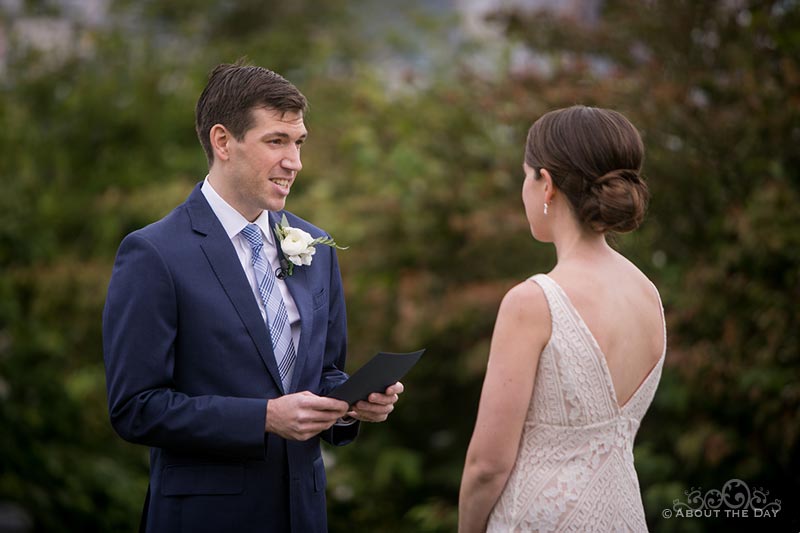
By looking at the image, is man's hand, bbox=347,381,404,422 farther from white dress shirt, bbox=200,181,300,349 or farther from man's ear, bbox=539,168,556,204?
man's ear, bbox=539,168,556,204

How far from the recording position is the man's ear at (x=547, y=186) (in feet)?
9.09

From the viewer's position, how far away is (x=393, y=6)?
14.5 meters

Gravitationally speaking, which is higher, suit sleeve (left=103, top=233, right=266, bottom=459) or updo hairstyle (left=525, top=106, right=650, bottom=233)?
updo hairstyle (left=525, top=106, right=650, bottom=233)

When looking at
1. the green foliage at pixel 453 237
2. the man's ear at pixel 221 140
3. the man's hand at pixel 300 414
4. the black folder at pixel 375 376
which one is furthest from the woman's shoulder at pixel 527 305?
the green foliage at pixel 453 237

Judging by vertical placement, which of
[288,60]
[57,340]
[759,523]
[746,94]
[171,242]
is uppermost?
[288,60]

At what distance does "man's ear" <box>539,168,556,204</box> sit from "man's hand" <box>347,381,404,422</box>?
74 centimetres

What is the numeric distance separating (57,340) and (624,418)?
5.58 metres

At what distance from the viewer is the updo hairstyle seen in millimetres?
2707

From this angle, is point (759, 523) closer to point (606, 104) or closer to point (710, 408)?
point (710, 408)

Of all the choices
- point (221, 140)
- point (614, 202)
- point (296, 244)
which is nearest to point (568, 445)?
point (614, 202)

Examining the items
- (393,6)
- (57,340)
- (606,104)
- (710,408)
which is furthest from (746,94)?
(393,6)

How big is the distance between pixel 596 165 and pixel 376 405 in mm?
994

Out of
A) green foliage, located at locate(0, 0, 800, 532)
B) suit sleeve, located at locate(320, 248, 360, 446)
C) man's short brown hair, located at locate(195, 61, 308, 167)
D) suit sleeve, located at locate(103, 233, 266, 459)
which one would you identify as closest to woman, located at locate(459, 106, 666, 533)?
suit sleeve, located at locate(320, 248, 360, 446)

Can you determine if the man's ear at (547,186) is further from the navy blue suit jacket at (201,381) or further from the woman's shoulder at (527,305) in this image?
the navy blue suit jacket at (201,381)
